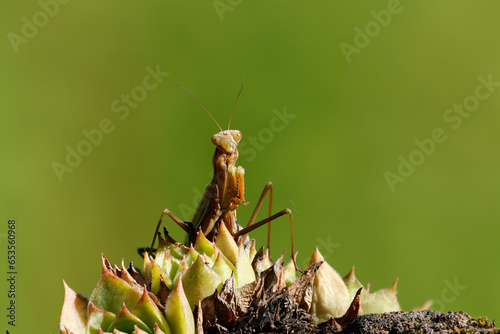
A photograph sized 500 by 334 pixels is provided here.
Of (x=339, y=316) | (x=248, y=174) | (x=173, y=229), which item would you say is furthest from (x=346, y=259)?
(x=339, y=316)

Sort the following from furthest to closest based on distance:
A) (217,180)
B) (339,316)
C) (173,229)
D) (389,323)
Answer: (173,229)
(217,180)
(339,316)
(389,323)

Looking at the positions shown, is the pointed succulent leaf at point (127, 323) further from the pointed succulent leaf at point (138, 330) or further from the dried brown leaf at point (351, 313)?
the dried brown leaf at point (351, 313)

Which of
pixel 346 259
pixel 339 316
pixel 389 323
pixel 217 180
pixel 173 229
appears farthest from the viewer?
pixel 346 259

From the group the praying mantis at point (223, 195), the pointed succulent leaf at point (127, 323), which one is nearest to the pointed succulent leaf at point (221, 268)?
the pointed succulent leaf at point (127, 323)

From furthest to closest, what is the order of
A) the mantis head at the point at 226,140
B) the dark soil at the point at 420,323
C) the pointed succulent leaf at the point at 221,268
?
the mantis head at the point at 226,140 < the pointed succulent leaf at the point at 221,268 < the dark soil at the point at 420,323

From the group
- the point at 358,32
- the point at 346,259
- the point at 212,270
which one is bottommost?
the point at 346,259

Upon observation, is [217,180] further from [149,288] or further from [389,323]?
[389,323]

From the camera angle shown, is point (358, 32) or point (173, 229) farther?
point (358, 32)
